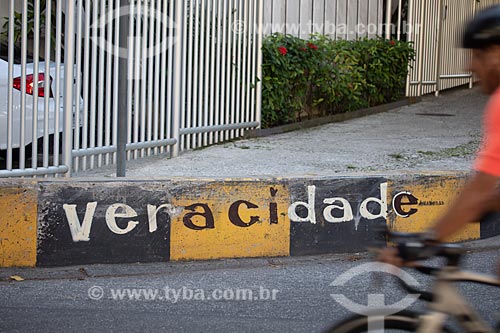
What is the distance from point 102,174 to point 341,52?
5150 millimetres

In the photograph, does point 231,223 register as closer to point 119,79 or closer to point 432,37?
point 119,79

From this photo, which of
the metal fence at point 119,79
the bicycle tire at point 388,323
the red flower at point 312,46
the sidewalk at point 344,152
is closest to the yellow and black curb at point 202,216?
the sidewalk at point 344,152

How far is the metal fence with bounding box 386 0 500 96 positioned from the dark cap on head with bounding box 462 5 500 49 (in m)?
11.2

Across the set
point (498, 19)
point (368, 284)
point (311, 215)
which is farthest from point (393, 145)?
point (498, 19)

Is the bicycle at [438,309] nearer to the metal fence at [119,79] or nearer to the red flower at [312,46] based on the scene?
the metal fence at [119,79]

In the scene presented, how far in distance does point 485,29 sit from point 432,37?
12606mm

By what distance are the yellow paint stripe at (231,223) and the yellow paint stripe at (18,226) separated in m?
1.03

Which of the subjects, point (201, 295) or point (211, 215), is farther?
point (211, 215)

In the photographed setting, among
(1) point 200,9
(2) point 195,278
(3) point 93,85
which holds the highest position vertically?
(1) point 200,9

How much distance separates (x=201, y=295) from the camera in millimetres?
6152

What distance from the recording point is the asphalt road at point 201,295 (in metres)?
5.48

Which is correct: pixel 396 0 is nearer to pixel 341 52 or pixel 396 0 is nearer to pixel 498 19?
pixel 341 52

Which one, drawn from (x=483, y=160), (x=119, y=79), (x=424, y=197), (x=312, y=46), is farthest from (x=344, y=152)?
(x=483, y=160)

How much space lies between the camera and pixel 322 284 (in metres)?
6.46
